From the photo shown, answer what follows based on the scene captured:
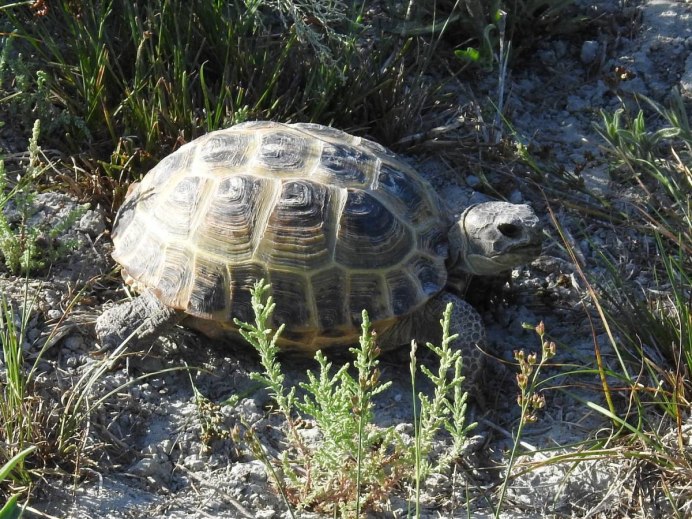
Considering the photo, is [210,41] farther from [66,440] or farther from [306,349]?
[66,440]

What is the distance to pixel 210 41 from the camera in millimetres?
5172

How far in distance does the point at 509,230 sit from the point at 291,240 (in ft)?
3.21

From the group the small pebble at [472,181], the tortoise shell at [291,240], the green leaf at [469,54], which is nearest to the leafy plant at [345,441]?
the tortoise shell at [291,240]

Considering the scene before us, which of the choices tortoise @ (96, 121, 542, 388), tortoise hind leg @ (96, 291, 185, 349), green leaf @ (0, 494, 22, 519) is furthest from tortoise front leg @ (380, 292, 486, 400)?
green leaf @ (0, 494, 22, 519)

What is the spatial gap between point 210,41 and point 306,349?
2.07m

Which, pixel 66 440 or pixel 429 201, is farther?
pixel 429 201

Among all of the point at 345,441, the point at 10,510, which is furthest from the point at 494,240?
the point at 10,510

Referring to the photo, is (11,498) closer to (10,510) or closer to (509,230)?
(10,510)

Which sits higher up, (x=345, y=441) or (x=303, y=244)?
(x=303, y=244)

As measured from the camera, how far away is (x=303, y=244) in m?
3.85

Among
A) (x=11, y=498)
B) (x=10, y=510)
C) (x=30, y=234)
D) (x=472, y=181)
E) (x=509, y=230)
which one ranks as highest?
(x=11, y=498)

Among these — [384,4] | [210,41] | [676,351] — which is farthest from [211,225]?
[384,4]

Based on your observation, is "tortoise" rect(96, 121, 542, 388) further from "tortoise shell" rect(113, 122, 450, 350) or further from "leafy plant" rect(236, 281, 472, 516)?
"leafy plant" rect(236, 281, 472, 516)

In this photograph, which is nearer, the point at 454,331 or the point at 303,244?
the point at 303,244
